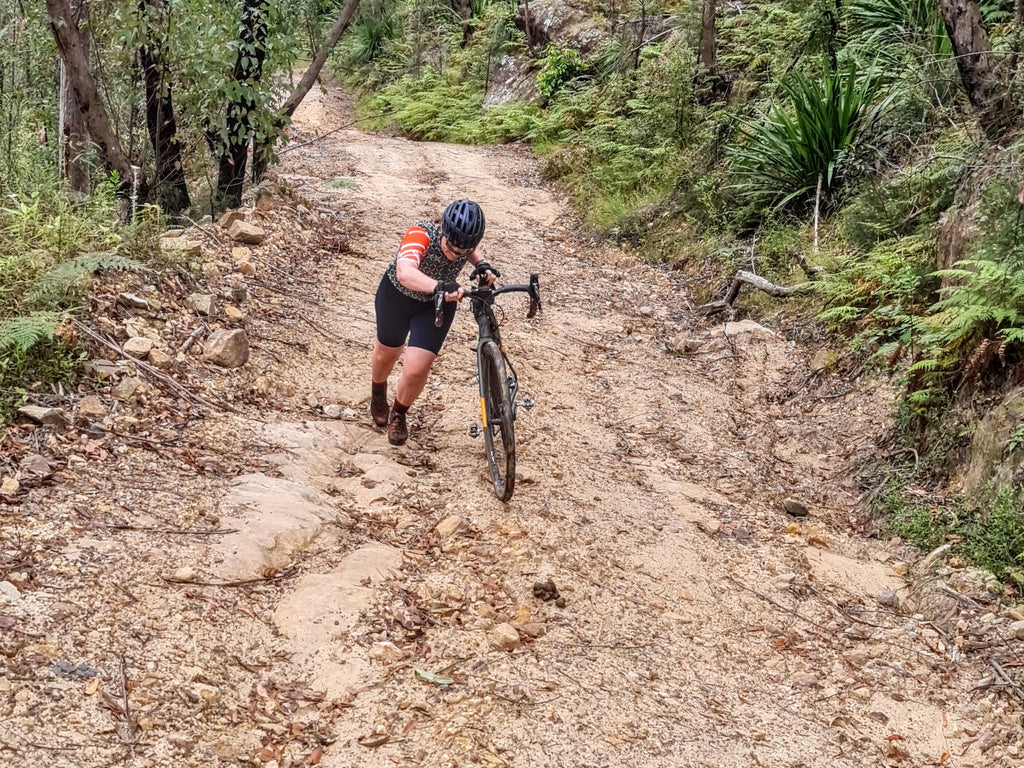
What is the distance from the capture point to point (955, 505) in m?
5.03

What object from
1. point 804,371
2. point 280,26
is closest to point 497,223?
point 280,26

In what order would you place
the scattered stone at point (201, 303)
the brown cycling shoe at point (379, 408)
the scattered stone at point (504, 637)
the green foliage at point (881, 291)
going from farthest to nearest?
the green foliage at point (881, 291) < the scattered stone at point (201, 303) < the brown cycling shoe at point (379, 408) < the scattered stone at point (504, 637)

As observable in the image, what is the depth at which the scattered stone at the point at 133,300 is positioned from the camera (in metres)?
5.61

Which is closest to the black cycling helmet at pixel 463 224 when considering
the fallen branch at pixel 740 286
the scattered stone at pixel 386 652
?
the scattered stone at pixel 386 652

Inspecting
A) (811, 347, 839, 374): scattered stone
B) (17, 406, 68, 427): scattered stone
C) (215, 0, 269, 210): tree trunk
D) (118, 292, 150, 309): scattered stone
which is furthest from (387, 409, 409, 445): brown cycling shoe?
(215, 0, 269, 210): tree trunk

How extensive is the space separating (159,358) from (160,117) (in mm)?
3325

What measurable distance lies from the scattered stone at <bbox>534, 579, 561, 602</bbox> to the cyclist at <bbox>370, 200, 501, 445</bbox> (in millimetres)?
1563

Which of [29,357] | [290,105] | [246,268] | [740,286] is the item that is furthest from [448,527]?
[290,105]

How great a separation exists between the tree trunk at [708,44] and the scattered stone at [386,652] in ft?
35.1

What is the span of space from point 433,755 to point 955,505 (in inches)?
138

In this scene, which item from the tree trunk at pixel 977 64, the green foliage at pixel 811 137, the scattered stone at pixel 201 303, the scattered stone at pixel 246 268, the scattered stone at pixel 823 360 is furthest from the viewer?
the green foliage at pixel 811 137

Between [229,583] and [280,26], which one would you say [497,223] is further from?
[229,583]

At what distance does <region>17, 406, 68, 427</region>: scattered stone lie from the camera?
14.3ft

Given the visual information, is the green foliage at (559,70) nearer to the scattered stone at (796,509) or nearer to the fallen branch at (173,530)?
the scattered stone at (796,509)
